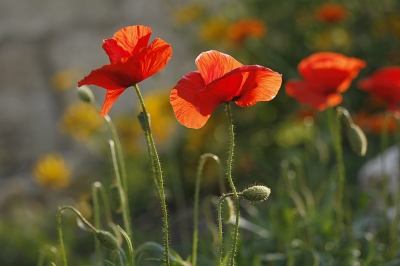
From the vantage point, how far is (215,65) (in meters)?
1.28

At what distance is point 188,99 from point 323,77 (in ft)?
2.66

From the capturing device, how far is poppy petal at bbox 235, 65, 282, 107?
126 cm

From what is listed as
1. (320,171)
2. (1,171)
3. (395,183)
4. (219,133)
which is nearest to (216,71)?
(395,183)

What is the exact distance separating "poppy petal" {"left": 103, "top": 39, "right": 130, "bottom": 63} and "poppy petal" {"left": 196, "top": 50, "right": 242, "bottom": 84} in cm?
16

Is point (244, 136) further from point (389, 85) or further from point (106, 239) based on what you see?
point (106, 239)

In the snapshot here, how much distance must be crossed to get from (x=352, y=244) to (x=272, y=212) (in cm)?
37

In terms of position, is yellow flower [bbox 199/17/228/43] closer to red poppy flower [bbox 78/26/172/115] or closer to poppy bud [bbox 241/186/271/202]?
red poppy flower [bbox 78/26/172/115]

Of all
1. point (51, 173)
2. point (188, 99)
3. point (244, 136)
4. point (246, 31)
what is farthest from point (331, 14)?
point (188, 99)

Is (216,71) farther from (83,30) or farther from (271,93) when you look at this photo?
(83,30)

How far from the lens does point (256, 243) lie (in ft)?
7.26

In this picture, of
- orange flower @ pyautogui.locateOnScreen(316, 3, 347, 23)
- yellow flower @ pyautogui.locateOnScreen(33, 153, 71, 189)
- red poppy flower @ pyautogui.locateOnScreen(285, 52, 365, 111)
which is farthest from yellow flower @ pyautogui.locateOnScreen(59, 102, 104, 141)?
red poppy flower @ pyautogui.locateOnScreen(285, 52, 365, 111)

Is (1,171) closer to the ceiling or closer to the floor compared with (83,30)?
closer to the floor

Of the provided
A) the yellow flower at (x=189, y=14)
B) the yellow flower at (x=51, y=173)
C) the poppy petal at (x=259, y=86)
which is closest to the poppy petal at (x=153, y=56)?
the poppy petal at (x=259, y=86)

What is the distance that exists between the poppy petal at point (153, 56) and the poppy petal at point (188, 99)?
0.20 feet
